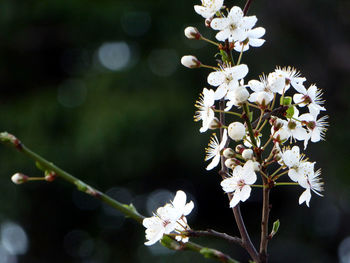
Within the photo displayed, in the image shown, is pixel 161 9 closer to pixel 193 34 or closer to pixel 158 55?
pixel 158 55

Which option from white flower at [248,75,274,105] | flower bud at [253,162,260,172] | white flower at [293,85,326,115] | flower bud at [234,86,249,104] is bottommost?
flower bud at [253,162,260,172]

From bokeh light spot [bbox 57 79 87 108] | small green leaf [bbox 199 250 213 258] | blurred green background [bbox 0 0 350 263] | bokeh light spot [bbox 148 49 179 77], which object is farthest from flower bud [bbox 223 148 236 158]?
bokeh light spot [bbox 148 49 179 77]

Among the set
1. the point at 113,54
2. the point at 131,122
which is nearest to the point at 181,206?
the point at 131,122

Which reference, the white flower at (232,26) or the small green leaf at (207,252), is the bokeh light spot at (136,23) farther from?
the small green leaf at (207,252)

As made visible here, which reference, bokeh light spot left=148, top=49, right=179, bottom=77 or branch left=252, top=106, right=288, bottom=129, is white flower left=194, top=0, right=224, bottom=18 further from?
bokeh light spot left=148, top=49, right=179, bottom=77

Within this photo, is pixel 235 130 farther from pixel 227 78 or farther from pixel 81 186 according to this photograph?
pixel 81 186

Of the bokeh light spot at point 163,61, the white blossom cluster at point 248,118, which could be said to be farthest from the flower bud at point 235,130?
the bokeh light spot at point 163,61
